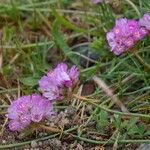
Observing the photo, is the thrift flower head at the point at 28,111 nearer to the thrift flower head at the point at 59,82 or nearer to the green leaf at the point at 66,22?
the thrift flower head at the point at 59,82

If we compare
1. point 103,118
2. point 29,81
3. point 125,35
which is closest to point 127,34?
point 125,35

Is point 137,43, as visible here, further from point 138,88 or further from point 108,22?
point 108,22

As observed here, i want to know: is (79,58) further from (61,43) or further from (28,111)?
(28,111)

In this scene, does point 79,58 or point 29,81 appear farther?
point 79,58

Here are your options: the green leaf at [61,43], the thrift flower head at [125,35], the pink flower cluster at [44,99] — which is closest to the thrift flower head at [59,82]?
the pink flower cluster at [44,99]

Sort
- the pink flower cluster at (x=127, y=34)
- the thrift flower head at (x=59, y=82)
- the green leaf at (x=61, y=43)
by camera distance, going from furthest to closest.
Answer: the green leaf at (x=61, y=43), the pink flower cluster at (x=127, y=34), the thrift flower head at (x=59, y=82)

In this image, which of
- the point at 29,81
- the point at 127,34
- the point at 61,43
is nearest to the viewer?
the point at 127,34

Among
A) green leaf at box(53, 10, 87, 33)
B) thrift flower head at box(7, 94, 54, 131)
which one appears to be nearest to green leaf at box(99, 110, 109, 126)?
thrift flower head at box(7, 94, 54, 131)
